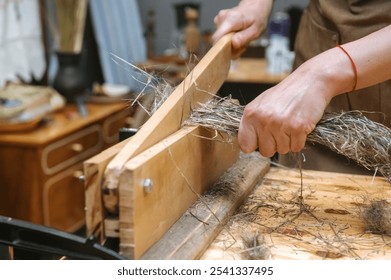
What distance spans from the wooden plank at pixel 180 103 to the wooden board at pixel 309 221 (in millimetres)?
238

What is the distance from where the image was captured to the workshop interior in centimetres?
105

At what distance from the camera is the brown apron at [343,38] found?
156 centimetres

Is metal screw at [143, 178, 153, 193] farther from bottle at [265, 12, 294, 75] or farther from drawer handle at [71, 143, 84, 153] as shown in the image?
bottle at [265, 12, 294, 75]

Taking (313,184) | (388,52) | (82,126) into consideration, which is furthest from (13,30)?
(388,52)

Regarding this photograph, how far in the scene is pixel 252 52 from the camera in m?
3.99

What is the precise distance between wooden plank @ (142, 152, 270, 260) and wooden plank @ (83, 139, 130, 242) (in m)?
0.10

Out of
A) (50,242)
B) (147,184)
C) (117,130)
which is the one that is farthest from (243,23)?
(117,130)

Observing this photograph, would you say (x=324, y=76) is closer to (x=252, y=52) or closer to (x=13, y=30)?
(x=13, y=30)

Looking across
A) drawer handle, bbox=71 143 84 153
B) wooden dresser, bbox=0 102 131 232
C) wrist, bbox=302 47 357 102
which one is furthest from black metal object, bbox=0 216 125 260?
drawer handle, bbox=71 143 84 153

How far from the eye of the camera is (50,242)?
1048 millimetres

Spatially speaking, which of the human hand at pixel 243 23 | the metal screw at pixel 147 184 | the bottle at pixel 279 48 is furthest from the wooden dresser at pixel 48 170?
the metal screw at pixel 147 184

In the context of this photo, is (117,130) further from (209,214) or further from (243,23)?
(209,214)

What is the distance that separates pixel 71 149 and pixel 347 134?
2.00 m

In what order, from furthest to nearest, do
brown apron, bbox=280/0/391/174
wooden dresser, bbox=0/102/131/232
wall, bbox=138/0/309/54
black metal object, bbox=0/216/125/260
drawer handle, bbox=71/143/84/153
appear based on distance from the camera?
wall, bbox=138/0/309/54 < drawer handle, bbox=71/143/84/153 < wooden dresser, bbox=0/102/131/232 < brown apron, bbox=280/0/391/174 < black metal object, bbox=0/216/125/260
